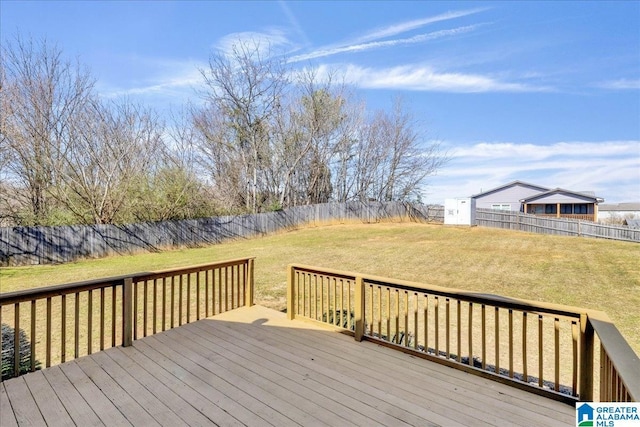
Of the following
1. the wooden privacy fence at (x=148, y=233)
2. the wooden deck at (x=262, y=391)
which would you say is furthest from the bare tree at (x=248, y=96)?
the wooden deck at (x=262, y=391)

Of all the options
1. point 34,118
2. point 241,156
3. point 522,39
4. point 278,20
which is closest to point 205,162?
point 241,156

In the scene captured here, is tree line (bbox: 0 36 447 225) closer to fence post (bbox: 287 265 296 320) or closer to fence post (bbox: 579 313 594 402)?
fence post (bbox: 287 265 296 320)

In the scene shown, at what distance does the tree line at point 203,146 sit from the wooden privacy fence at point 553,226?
5.32m

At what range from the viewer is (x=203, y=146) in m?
18.6

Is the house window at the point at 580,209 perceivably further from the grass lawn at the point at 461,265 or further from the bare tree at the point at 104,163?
the bare tree at the point at 104,163

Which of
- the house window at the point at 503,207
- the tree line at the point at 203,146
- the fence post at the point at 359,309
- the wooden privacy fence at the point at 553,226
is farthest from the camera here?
the house window at the point at 503,207

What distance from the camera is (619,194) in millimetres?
29609

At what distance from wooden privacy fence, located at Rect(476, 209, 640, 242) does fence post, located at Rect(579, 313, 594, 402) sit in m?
Answer: 17.5

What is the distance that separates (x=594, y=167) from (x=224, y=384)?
28.1m

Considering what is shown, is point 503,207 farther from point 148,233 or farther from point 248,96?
point 148,233

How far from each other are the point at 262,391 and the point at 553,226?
63.7 feet

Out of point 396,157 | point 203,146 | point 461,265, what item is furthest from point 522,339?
point 396,157

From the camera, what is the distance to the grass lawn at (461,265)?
6477mm

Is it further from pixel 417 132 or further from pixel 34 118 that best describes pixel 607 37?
pixel 34 118
